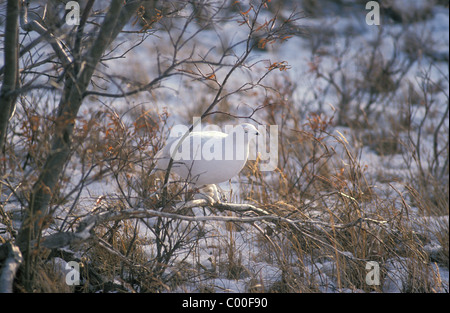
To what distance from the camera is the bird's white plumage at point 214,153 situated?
6.64 ft

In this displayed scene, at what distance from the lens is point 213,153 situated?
2.02 meters

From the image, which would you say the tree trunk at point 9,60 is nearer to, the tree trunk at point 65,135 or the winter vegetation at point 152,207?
the winter vegetation at point 152,207

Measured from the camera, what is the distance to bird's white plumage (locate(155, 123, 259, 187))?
2.02 metres

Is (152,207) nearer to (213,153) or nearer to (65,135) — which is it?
(213,153)

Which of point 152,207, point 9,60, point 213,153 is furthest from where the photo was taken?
point 152,207

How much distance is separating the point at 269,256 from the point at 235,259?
183mm

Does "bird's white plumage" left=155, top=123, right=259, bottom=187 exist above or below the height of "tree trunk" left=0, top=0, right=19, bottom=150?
below

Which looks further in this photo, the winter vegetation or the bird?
the bird

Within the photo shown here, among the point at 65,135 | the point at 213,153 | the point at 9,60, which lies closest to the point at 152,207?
the point at 213,153

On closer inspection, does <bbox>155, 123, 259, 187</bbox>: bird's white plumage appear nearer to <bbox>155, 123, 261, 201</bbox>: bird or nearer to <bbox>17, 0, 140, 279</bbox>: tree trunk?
<bbox>155, 123, 261, 201</bbox>: bird

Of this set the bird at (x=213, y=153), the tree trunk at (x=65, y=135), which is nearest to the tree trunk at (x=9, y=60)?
the tree trunk at (x=65, y=135)

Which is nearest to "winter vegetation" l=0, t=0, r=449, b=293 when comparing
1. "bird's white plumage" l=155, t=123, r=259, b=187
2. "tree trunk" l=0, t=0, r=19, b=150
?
"tree trunk" l=0, t=0, r=19, b=150

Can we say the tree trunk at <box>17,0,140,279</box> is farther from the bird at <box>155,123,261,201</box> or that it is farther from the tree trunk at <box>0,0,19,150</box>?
the bird at <box>155,123,261,201</box>
